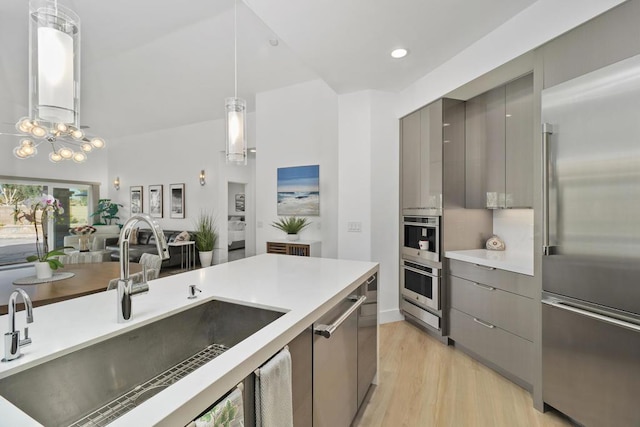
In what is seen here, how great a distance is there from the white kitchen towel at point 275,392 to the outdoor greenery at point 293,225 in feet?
10.9

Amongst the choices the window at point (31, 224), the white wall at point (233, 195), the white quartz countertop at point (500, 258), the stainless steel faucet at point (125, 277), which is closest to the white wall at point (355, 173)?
the white quartz countertop at point (500, 258)

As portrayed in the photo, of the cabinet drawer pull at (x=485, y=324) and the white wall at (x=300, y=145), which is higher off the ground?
the white wall at (x=300, y=145)

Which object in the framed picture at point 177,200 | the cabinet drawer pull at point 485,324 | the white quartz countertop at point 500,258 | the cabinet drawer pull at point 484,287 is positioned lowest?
the cabinet drawer pull at point 485,324

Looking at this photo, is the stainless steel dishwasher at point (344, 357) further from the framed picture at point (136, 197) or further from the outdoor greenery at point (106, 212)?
the outdoor greenery at point (106, 212)

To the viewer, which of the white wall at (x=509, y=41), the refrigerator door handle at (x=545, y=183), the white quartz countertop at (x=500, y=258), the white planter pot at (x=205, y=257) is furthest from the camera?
the white planter pot at (x=205, y=257)

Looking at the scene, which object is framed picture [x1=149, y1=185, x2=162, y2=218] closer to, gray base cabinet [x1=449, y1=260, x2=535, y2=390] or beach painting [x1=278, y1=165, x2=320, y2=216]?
beach painting [x1=278, y1=165, x2=320, y2=216]

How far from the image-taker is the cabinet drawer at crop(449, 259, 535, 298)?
2078 millimetres

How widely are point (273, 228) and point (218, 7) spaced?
2939mm

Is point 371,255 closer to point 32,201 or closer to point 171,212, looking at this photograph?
point 32,201

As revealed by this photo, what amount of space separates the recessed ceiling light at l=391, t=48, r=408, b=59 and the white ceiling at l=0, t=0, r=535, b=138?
0.18 ft

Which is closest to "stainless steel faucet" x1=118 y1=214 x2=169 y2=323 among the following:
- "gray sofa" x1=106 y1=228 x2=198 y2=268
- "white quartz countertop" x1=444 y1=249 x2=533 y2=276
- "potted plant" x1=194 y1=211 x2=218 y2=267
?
"white quartz countertop" x1=444 y1=249 x2=533 y2=276

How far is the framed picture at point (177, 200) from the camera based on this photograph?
6.76 m

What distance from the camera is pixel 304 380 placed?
1.11 m

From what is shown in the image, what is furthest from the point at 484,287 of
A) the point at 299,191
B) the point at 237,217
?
the point at 237,217
